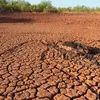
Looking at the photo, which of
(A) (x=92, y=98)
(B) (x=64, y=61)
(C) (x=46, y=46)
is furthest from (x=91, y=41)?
(A) (x=92, y=98)

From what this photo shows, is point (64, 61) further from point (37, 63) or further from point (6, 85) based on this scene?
point (6, 85)

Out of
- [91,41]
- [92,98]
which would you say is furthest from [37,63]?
[91,41]

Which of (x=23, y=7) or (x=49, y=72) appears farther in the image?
(x=23, y=7)

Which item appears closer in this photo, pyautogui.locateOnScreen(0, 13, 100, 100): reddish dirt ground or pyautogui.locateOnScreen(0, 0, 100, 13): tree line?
pyautogui.locateOnScreen(0, 13, 100, 100): reddish dirt ground

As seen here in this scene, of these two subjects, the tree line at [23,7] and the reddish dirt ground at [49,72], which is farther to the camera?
the tree line at [23,7]

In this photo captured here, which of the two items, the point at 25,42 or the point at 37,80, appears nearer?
the point at 37,80

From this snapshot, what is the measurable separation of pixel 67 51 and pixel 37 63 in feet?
2.68

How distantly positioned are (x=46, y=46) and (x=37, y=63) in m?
1.25

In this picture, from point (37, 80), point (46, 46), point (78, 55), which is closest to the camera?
point (37, 80)

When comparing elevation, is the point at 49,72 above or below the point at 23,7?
below

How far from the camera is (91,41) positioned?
6.16m

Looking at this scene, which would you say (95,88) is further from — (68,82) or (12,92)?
(12,92)

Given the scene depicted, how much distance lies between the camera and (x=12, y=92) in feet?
10.3

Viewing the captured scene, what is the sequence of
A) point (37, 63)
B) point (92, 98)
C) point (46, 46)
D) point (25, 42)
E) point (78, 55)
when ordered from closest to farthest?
point (92, 98), point (37, 63), point (78, 55), point (46, 46), point (25, 42)
